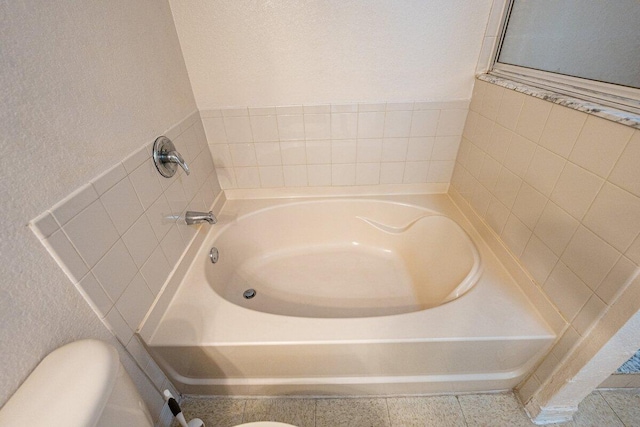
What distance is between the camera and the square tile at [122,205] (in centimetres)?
79

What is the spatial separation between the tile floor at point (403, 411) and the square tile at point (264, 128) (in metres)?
1.24

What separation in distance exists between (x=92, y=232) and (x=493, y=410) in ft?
4.87

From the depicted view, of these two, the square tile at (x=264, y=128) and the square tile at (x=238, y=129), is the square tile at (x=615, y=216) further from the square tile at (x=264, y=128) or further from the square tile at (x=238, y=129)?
the square tile at (x=238, y=129)

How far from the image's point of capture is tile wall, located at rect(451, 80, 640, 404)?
2.25 feet

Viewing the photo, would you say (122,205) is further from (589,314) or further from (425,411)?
(589,314)

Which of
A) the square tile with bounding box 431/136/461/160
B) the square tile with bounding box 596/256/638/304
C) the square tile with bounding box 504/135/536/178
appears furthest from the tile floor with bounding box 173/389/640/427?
the square tile with bounding box 431/136/461/160

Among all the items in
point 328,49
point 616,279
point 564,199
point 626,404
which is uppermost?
point 328,49

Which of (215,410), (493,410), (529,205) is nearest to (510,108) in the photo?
(529,205)

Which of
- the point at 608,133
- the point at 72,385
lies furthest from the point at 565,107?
the point at 72,385

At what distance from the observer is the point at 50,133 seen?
0.64 metres

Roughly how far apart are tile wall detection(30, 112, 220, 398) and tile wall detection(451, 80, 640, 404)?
1.34m

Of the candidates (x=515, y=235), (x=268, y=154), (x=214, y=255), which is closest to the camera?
(x=515, y=235)

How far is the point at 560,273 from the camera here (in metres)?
0.87

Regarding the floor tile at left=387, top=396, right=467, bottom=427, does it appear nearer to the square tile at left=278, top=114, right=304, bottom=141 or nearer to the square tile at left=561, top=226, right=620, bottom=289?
the square tile at left=561, top=226, right=620, bottom=289
